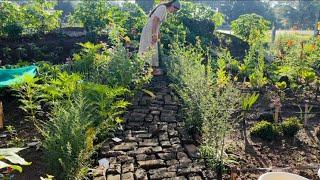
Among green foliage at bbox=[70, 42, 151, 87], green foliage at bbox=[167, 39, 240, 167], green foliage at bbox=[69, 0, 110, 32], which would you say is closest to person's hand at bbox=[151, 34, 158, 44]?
green foliage at bbox=[70, 42, 151, 87]

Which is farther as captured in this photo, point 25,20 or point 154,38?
point 25,20

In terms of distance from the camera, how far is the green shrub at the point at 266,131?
4742 mm

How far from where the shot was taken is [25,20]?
10.7 meters

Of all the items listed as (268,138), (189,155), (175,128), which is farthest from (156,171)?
(268,138)

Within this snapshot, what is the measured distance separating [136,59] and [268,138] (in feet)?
8.67

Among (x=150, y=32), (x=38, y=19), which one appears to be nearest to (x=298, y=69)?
(x=150, y=32)

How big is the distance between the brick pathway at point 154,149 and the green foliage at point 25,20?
6.20 m

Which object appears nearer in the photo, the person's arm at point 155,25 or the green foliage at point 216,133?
the green foliage at point 216,133

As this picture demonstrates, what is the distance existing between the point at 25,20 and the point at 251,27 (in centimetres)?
722

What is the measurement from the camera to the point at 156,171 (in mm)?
3615

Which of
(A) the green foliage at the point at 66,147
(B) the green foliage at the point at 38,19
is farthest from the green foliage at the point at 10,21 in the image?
(A) the green foliage at the point at 66,147

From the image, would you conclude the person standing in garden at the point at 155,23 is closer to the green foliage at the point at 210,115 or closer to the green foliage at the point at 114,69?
the green foliage at the point at 114,69

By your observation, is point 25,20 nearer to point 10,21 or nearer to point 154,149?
point 10,21

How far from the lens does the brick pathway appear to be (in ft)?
11.7
